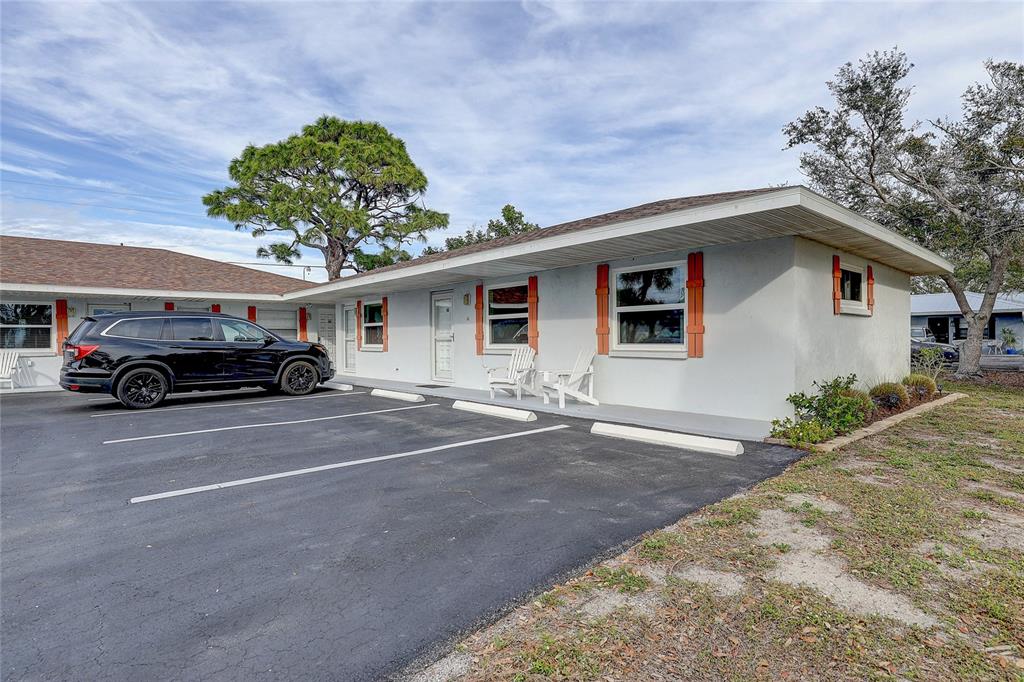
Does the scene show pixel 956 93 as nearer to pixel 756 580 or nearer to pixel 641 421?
pixel 641 421

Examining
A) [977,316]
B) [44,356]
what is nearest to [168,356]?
[44,356]

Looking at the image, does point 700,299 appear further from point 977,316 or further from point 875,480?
point 977,316

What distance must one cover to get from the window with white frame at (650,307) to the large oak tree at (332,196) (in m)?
19.3

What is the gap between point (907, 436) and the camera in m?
6.18

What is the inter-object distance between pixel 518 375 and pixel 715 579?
689 centimetres

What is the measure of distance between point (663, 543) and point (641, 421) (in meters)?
3.92

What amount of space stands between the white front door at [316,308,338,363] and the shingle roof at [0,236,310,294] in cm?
138

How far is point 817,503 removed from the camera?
12.5 feet

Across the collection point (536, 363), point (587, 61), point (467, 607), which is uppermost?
point (587, 61)

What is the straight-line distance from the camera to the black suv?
867 cm

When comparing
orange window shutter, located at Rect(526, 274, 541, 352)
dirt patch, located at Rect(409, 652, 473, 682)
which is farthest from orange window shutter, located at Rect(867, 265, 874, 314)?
dirt patch, located at Rect(409, 652, 473, 682)

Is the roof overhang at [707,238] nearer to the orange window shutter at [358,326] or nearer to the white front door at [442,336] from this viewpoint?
the white front door at [442,336]

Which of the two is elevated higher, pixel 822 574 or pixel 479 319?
pixel 479 319

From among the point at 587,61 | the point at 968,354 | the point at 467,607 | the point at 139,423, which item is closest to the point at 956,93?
the point at 968,354
